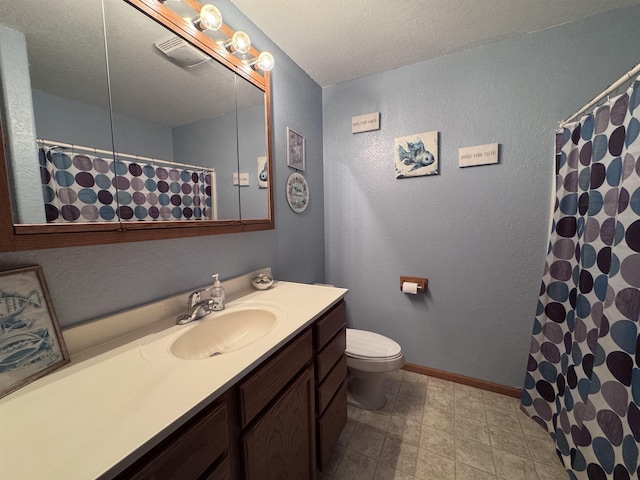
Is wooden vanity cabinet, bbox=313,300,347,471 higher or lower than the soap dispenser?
lower

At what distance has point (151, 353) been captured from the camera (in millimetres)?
713

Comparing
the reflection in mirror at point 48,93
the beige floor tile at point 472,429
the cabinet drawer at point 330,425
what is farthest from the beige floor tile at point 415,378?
the reflection in mirror at point 48,93

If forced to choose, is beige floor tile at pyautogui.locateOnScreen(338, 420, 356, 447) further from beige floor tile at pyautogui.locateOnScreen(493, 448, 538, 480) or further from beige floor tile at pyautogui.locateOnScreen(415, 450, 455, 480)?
beige floor tile at pyautogui.locateOnScreen(493, 448, 538, 480)

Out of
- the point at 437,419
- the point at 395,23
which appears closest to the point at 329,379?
the point at 437,419

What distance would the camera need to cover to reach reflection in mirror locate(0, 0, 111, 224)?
0.58 meters

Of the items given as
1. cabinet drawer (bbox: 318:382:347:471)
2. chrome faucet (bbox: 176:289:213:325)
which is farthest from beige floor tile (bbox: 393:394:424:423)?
chrome faucet (bbox: 176:289:213:325)

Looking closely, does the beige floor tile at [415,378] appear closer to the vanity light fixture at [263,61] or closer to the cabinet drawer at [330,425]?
the cabinet drawer at [330,425]

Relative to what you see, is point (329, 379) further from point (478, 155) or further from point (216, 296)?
point (478, 155)

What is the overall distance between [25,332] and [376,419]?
1.66m

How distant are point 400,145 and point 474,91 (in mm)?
540

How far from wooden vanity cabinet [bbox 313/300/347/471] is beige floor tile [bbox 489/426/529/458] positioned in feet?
2.83

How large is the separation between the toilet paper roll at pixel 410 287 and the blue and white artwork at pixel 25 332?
1756 millimetres

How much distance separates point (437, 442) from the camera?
131 centimetres

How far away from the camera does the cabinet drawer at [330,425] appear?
104 cm
